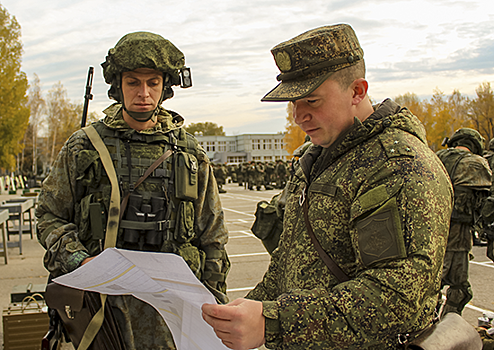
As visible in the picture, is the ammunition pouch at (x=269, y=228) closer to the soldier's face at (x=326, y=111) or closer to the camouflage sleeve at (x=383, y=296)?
the soldier's face at (x=326, y=111)

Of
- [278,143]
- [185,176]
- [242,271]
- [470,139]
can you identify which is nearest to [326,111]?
[185,176]

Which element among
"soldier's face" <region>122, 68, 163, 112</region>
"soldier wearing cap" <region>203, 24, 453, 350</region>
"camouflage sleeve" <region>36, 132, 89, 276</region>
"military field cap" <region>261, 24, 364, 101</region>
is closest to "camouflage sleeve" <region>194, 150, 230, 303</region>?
"soldier's face" <region>122, 68, 163, 112</region>

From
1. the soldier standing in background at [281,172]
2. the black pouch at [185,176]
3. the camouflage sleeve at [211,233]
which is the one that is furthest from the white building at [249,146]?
the black pouch at [185,176]

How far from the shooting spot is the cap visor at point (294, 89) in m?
1.46

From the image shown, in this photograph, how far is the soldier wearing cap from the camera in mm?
1214

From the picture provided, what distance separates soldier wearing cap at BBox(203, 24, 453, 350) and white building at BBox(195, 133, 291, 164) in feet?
299

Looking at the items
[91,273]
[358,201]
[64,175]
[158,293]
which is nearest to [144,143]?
[64,175]

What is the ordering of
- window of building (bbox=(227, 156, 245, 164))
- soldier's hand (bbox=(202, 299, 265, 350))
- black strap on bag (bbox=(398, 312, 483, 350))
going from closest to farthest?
soldier's hand (bbox=(202, 299, 265, 350)) → black strap on bag (bbox=(398, 312, 483, 350)) → window of building (bbox=(227, 156, 245, 164))

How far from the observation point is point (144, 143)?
2.93 m

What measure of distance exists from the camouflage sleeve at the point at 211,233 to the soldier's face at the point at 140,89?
20.3 inches

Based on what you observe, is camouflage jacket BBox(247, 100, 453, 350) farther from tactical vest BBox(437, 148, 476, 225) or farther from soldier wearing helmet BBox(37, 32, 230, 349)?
tactical vest BBox(437, 148, 476, 225)

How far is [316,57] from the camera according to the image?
149 cm

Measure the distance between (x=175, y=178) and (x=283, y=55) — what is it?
150 cm

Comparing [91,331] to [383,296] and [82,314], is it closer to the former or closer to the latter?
[82,314]
